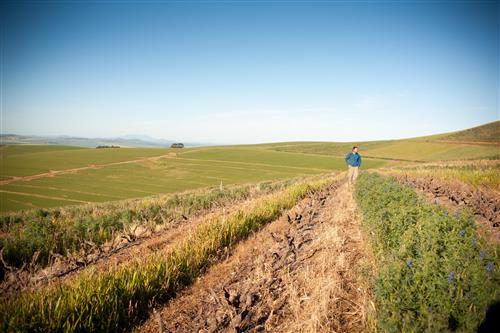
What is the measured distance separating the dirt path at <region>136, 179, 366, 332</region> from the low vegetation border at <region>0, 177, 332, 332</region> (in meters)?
0.29

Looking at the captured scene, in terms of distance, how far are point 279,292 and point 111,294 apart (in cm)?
235

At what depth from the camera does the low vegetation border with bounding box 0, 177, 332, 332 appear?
312cm

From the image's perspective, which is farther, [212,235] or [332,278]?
[212,235]

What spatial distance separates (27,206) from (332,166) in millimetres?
48454

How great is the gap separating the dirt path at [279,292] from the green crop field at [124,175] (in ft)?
102

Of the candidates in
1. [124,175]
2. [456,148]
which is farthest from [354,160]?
[456,148]

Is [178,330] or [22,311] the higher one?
[22,311]

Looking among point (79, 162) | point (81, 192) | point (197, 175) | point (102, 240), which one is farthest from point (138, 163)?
point (102, 240)

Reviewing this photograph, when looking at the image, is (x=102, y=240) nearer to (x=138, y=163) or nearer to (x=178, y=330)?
(x=178, y=330)

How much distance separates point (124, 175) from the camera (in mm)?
46094

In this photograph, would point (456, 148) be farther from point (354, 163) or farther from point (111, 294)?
point (111, 294)

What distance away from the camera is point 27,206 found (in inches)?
1099

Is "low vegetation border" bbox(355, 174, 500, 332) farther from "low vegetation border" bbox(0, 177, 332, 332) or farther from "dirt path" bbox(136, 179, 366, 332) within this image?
"low vegetation border" bbox(0, 177, 332, 332)

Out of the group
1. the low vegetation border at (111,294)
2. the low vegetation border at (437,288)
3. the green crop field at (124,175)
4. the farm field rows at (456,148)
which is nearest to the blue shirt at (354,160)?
the low vegetation border at (437,288)
